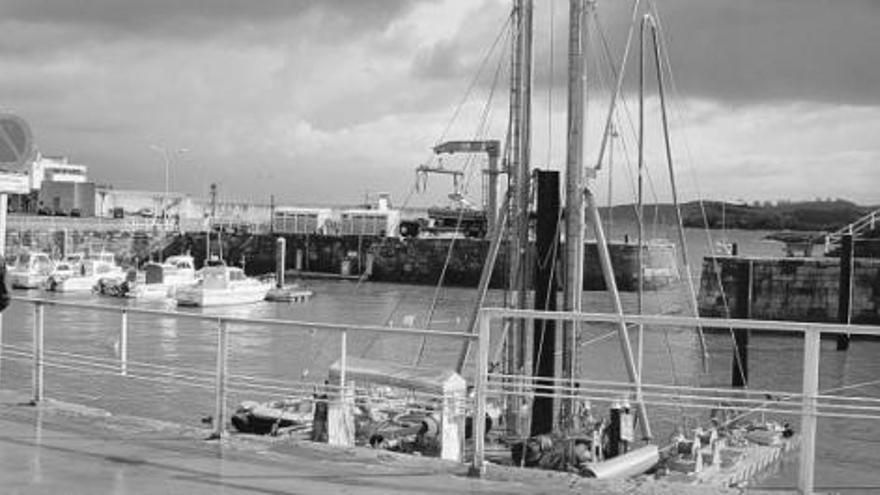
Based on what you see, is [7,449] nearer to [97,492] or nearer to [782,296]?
[97,492]

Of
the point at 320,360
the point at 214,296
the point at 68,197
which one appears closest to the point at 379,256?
the point at 214,296

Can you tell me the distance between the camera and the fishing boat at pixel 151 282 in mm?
80938

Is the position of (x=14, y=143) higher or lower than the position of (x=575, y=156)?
lower

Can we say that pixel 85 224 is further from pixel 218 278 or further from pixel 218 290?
pixel 218 290

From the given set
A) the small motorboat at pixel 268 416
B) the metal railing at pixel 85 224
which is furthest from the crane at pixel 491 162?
the metal railing at pixel 85 224

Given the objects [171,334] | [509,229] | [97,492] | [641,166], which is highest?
[641,166]

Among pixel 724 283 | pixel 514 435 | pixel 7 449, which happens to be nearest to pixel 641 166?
pixel 514 435

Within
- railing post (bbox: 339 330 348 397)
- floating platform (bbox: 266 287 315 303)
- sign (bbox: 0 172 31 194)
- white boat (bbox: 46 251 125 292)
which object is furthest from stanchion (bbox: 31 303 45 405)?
white boat (bbox: 46 251 125 292)

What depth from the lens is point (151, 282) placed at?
274 ft

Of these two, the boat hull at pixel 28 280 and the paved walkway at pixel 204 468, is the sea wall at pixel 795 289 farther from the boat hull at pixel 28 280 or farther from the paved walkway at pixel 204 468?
the paved walkway at pixel 204 468

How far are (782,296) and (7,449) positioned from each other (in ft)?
203

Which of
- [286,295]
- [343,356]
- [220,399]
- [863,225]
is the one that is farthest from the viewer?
[286,295]

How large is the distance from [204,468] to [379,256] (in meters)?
110

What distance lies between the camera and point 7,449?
29.4 feet
